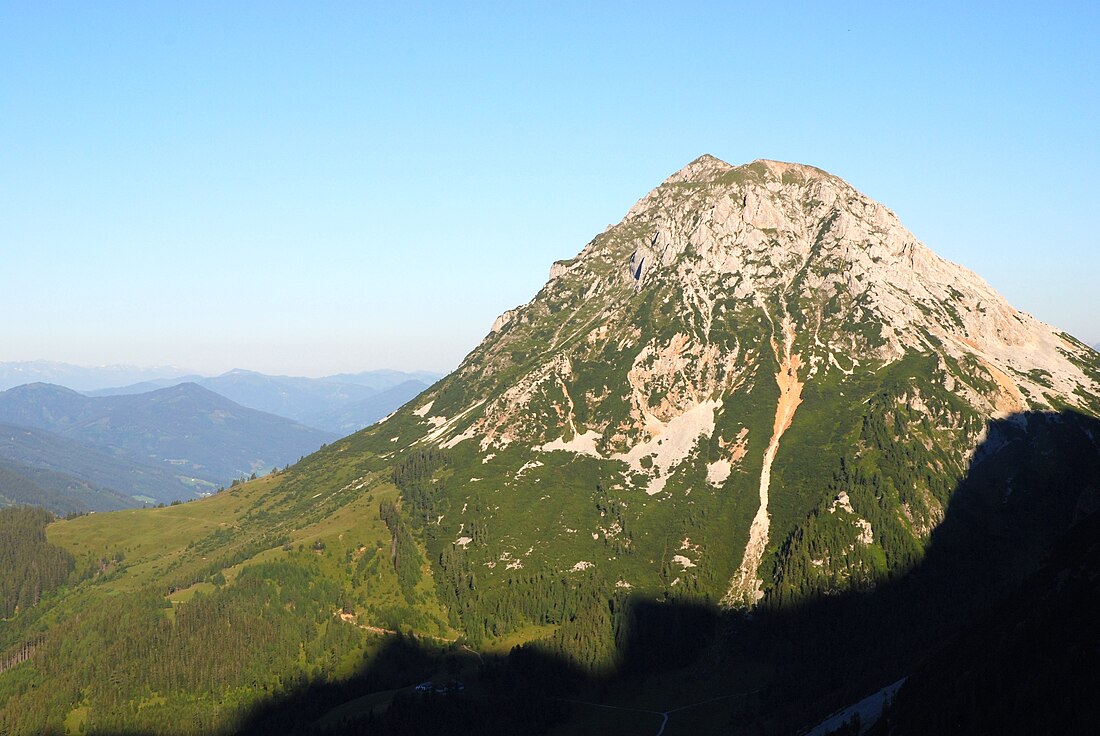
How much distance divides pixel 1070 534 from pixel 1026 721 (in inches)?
3148

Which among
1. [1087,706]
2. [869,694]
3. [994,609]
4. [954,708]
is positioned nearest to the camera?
[1087,706]

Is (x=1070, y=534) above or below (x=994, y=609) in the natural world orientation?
above

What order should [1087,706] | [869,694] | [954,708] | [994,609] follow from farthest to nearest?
[869,694], [994,609], [954,708], [1087,706]

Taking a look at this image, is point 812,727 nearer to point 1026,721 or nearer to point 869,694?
point 869,694

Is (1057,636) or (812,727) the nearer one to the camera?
Answer: (1057,636)

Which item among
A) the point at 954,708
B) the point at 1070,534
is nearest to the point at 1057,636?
the point at 954,708

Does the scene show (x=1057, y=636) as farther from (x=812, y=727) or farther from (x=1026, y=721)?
(x=812, y=727)

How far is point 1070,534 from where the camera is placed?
639 feet

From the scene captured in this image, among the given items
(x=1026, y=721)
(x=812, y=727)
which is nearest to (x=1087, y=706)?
(x=1026, y=721)

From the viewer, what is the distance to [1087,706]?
415 feet

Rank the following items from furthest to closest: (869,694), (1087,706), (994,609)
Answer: (869,694), (994,609), (1087,706)

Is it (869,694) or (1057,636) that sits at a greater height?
(1057,636)

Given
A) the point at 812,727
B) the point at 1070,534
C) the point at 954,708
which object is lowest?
the point at 812,727

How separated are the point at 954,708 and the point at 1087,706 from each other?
73.2ft
